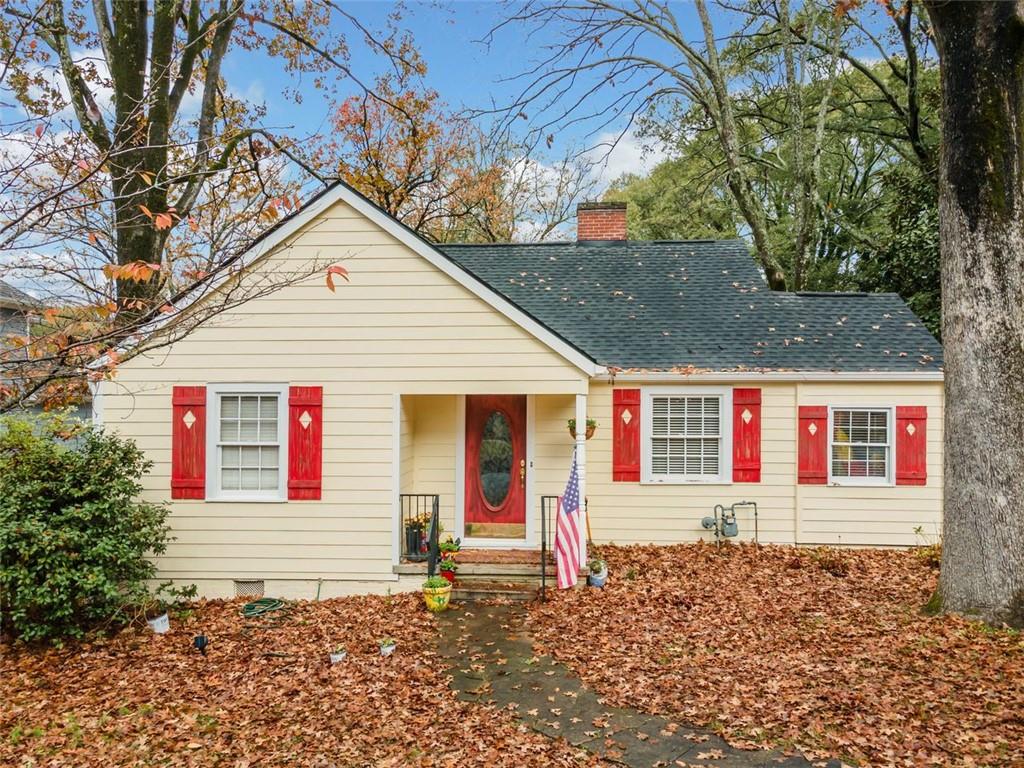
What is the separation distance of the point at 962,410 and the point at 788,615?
2866 mm

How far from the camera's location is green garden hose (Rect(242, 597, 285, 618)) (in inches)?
306

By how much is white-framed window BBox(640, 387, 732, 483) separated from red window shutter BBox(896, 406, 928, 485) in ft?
9.04

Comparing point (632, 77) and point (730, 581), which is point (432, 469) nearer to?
point (730, 581)

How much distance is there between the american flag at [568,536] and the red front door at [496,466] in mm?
1603

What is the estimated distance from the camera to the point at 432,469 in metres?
9.78

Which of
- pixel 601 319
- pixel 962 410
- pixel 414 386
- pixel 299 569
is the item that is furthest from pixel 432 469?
pixel 962 410

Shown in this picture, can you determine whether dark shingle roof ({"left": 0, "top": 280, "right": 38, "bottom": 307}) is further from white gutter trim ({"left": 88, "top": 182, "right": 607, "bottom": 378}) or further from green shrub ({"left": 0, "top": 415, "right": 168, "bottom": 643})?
white gutter trim ({"left": 88, "top": 182, "right": 607, "bottom": 378})

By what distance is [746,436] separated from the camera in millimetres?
10023

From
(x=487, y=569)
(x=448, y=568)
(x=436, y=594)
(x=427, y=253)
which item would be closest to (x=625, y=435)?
(x=487, y=569)

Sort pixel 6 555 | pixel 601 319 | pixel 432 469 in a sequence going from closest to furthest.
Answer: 1. pixel 6 555
2. pixel 432 469
3. pixel 601 319

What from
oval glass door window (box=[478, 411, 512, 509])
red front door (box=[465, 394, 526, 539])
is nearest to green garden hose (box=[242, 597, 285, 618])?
red front door (box=[465, 394, 526, 539])

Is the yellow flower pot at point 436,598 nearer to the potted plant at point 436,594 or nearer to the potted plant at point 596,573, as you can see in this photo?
the potted plant at point 436,594

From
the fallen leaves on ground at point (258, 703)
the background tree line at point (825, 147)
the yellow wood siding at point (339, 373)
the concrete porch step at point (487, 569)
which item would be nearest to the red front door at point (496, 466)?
the concrete porch step at point (487, 569)

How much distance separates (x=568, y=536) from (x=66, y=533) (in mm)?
5869
